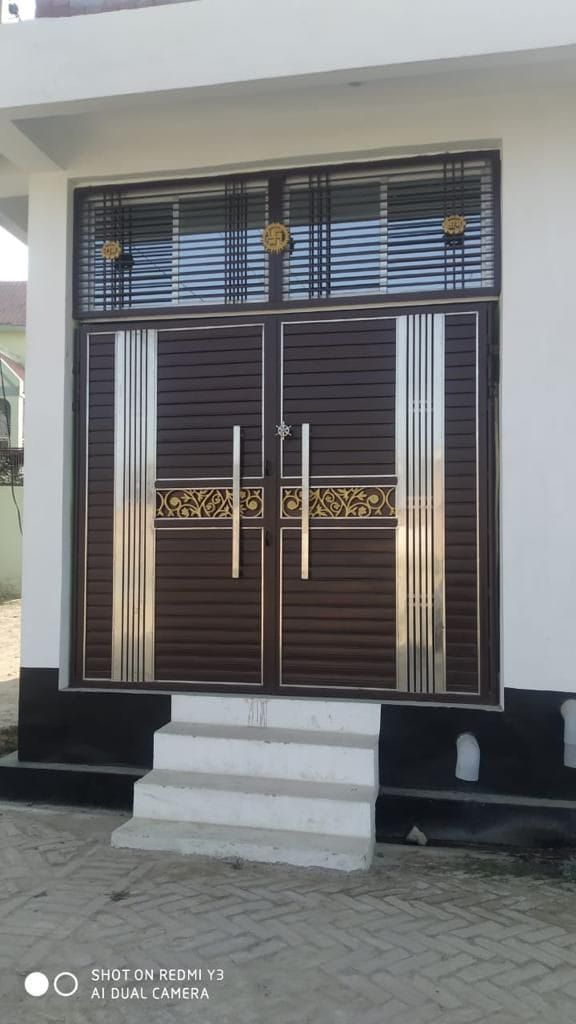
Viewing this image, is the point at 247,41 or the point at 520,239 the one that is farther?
the point at 520,239

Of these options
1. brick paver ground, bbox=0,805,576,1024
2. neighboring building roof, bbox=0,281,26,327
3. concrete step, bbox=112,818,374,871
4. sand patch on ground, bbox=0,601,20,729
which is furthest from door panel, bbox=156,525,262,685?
neighboring building roof, bbox=0,281,26,327

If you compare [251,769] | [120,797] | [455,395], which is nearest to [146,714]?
[120,797]

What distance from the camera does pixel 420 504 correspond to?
3.67m

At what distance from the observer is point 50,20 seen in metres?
3.49

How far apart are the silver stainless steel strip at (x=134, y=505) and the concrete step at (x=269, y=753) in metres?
0.50

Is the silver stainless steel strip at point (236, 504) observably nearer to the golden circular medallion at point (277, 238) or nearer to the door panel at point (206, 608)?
the door panel at point (206, 608)

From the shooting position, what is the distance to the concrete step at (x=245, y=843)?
3029 millimetres

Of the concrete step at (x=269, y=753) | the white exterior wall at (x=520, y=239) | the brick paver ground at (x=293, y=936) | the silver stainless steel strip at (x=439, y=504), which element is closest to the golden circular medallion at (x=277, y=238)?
the white exterior wall at (x=520, y=239)

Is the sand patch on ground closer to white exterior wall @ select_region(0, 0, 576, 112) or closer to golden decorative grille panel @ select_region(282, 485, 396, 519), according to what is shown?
golden decorative grille panel @ select_region(282, 485, 396, 519)

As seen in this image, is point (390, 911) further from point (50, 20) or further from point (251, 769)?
point (50, 20)

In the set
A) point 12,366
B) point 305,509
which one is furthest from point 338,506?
point 12,366

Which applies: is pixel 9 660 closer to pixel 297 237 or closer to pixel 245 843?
pixel 245 843

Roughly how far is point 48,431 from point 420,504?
1.87 meters

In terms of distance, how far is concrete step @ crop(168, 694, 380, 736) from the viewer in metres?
3.56
